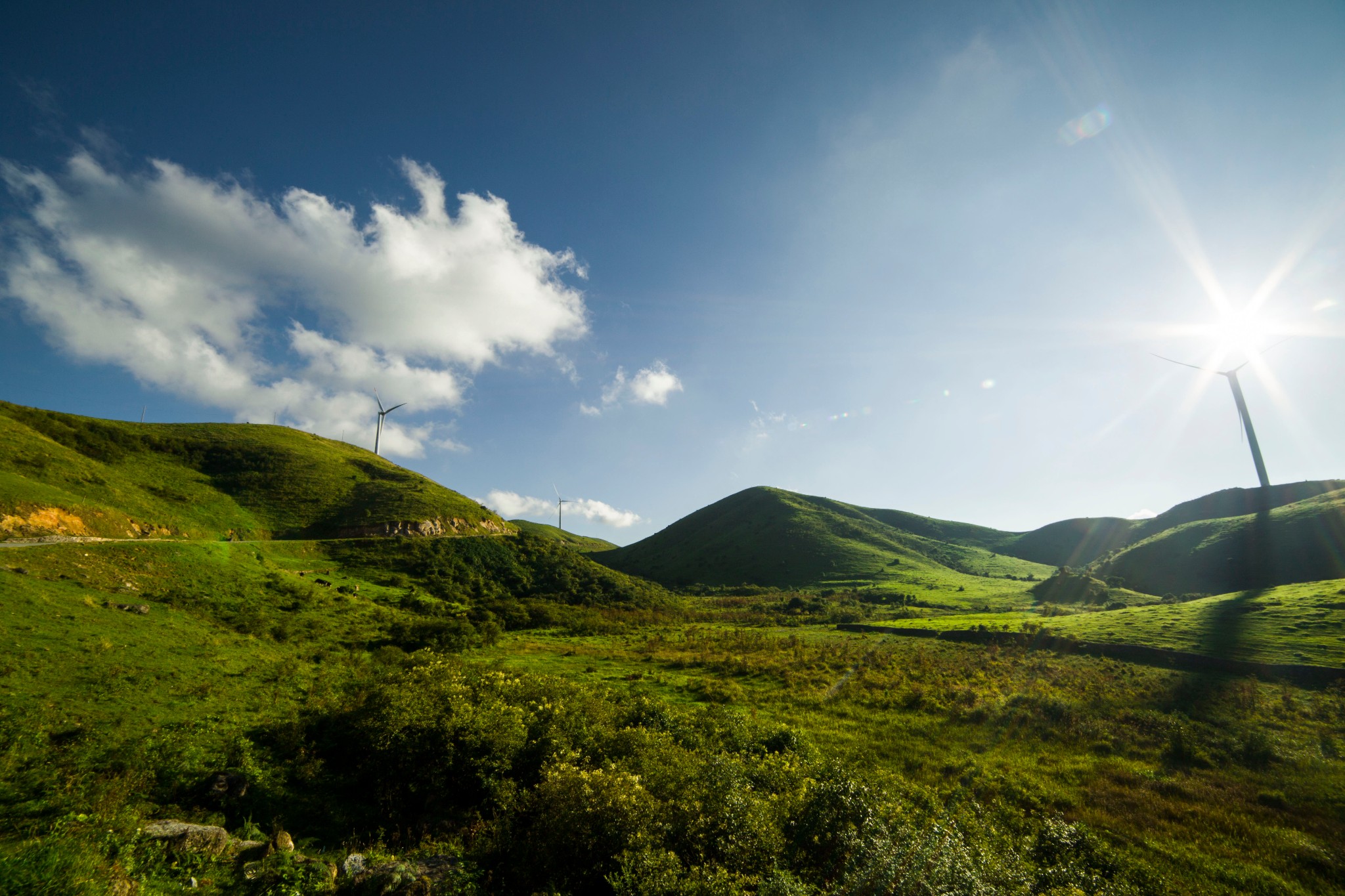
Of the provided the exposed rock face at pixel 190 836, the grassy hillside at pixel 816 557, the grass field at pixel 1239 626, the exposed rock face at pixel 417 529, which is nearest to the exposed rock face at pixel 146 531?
the exposed rock face at pixel 417 529

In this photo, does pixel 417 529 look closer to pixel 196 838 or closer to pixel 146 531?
pixel 146 531

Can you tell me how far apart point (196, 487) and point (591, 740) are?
104111 mm

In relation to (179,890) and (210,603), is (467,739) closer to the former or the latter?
(179,890)

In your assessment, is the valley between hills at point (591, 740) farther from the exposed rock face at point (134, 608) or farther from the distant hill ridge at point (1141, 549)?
the distant hill ridge at point (1141, 549)

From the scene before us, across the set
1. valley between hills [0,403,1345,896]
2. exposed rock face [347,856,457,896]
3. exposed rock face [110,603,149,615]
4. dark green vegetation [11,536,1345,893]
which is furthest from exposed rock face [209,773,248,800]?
exposed rock face [110,603,149,615]

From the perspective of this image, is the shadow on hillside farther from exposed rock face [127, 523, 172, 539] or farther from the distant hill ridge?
exposed rock face [127, 523, 172, 539]

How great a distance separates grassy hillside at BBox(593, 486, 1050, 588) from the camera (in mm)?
144375

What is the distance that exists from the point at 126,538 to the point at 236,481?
52249 millimetres

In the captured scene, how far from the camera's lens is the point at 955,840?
43.8 feet

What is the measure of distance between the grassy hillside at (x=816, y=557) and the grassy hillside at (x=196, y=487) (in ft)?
248

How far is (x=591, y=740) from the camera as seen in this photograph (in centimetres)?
1722

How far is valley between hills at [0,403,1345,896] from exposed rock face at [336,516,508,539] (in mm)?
24005

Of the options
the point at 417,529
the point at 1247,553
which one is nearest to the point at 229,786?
the point at 417,529

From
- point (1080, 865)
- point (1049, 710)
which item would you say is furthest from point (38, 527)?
point (1049, 710)
